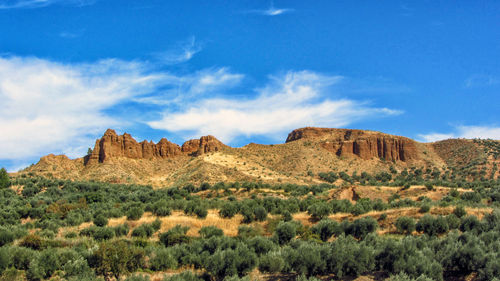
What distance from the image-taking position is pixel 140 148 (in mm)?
87125

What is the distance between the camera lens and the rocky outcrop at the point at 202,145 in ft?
293

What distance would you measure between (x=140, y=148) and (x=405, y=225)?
75.7m

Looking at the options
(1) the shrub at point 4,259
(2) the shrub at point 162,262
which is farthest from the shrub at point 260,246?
(1) the shrub at point 4,259

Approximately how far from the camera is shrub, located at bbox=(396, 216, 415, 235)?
19906mm

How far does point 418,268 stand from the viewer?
1052cm

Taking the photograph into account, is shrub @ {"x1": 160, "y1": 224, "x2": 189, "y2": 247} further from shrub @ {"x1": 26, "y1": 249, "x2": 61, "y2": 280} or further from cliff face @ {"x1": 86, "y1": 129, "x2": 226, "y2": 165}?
cliff face @ {"x1": 86, "y1": 129, "x2": 226, "y2": 165}

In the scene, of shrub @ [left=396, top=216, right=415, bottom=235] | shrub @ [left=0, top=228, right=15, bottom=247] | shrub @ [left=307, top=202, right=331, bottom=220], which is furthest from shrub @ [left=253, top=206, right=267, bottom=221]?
shrub @ [left=0, top=228, right=15, bottom=247]

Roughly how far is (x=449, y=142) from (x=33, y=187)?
99338mm

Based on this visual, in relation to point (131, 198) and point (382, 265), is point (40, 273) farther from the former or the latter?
point (131, 198)

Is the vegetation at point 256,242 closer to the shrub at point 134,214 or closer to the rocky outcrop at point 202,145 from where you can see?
the shrub at point 134,214

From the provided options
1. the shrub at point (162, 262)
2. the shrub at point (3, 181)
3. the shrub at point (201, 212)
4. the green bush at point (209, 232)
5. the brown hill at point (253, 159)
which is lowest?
the shrub at point (162, 262)

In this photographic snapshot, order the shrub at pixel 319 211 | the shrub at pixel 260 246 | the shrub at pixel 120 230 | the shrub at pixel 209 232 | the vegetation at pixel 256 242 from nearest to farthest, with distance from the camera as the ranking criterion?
1. the vegetation at pixel 256 242
2. the shrub at pixel 260 246
3. the shrub at pixel 209 232
4. the shrub at pixel 120 230
5. the shrub at pixel 319 211

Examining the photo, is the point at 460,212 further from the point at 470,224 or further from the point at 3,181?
the point at 3,181

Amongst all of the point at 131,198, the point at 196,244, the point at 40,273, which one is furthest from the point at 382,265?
the point at 131,198
